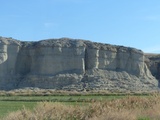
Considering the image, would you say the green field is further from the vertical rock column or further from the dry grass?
the vertical rock column

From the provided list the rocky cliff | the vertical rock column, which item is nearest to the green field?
the rocky cliff

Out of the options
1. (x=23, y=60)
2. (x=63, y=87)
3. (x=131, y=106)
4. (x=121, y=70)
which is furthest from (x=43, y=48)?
(x=131, y=106)

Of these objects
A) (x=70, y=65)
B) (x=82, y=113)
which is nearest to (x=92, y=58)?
(x=70, y=65)

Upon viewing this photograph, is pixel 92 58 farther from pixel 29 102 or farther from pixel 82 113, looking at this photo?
pixel 82 113

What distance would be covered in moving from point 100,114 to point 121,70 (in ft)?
267

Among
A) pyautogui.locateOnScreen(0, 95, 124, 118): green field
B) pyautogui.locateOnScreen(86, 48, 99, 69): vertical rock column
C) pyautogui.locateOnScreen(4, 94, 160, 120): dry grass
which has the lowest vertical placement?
pyautogui.locateOnScreen(0, 95, 124, 118): green field

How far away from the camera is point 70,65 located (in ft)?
318

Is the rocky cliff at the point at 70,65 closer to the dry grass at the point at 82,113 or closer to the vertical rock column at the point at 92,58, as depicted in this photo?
the vertical rock column at the point at 92,58

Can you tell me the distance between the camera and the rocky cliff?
91.9 meters

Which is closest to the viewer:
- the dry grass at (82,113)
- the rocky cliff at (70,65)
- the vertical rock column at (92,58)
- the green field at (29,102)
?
the dry grass at (82,113)

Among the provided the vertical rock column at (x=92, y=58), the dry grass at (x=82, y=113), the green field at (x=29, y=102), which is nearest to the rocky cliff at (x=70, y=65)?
the vertical rock column at (x=92, y=58)

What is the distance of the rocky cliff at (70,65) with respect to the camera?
9194 cm

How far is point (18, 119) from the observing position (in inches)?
666

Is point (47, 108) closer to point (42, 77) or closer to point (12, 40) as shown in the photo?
point (42, 77)
